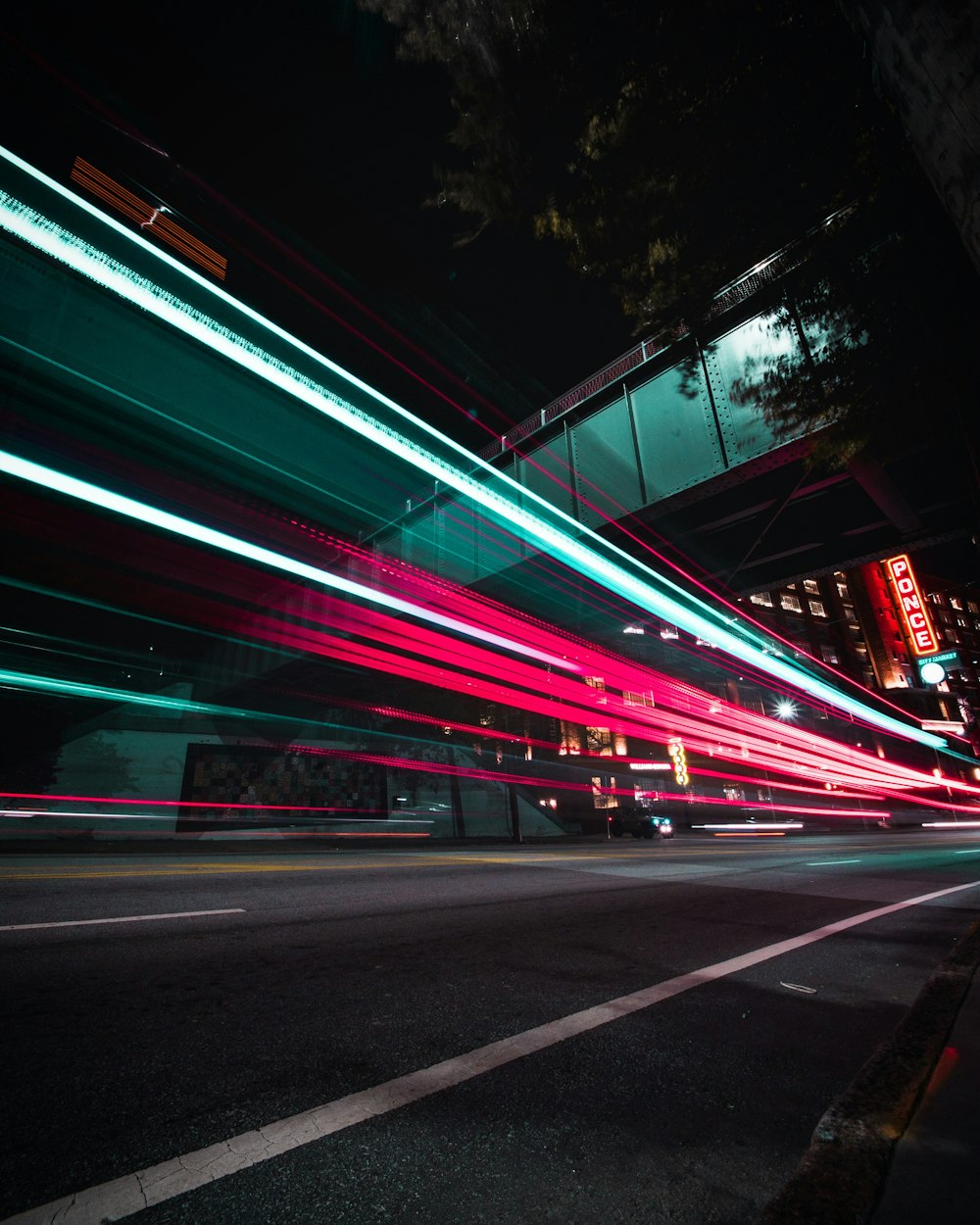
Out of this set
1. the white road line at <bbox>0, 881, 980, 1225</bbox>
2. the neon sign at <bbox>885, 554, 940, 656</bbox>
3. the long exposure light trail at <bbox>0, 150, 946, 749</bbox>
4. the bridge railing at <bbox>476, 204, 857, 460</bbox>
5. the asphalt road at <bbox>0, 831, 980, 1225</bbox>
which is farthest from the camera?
the neon sign at <bbox>885, 554, 940, 656</bbox>

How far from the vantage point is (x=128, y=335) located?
1120 cm

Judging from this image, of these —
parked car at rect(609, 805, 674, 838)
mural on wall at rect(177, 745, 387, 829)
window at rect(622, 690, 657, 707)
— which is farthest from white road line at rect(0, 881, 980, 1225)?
window at rect(622, 690, 657, 707)

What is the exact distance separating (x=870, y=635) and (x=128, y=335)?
6801 cm

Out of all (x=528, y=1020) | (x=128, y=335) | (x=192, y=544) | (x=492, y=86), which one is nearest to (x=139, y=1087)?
(x=528, y=1020)

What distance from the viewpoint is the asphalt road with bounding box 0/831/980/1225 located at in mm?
1559

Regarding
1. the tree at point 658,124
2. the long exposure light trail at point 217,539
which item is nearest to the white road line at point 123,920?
the tree at point 658,124

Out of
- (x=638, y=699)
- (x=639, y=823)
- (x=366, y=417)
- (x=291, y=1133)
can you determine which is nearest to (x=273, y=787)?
(x=366, y=417)

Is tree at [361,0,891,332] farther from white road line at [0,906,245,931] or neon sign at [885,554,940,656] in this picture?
neon sign at [885,554,940,656]

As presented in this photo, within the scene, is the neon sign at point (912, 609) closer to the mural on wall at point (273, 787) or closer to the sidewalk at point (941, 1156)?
the mural on wall at point (273, 787)

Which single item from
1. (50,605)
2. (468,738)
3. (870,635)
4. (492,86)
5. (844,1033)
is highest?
(870,635)

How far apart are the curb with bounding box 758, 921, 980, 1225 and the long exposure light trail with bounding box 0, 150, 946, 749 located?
39.3 ft

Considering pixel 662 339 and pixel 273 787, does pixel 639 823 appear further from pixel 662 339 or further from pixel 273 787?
pixel 662 339

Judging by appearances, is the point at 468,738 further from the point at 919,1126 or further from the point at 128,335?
the point at 919,1126

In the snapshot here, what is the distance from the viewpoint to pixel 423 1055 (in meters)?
2.48
